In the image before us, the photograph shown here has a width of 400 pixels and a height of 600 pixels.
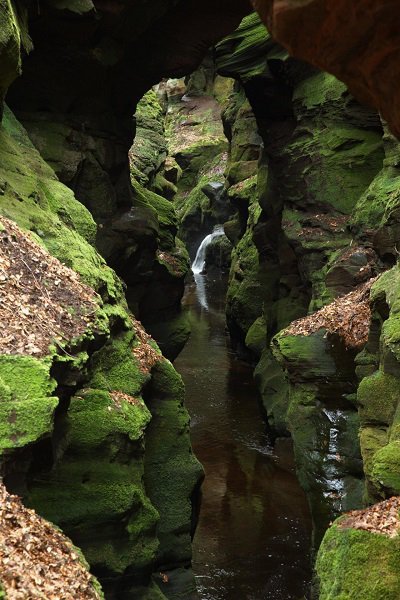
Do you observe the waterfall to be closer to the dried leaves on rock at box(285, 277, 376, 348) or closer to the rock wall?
the dried leaves on rock at box(285, 277, 376, 348)

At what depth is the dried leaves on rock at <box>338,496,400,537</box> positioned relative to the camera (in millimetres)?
6219

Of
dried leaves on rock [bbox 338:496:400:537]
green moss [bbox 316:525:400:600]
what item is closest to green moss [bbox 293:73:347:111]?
dried leaves on rock [bbox 338:496:400:537]

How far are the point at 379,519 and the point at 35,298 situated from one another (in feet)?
17.2

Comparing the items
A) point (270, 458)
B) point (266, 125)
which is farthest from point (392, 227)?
point (266, 125)

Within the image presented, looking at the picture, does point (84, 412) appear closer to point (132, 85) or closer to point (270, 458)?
point (270, 458)

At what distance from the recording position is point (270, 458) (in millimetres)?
18500

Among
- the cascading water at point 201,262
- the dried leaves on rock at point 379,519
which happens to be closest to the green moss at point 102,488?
the dried leaves on rock at point 379,519

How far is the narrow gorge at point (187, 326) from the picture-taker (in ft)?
20.2

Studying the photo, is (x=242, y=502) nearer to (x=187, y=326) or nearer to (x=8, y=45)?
(x=187, y=326)

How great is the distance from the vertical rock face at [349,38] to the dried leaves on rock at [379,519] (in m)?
4.38

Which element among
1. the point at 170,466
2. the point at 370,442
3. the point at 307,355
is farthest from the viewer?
the point at 307,355

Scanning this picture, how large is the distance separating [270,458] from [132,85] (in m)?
12.6

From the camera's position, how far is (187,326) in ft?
77.4

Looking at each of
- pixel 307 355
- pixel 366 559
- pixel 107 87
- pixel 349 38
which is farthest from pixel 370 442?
pixel 107 87
